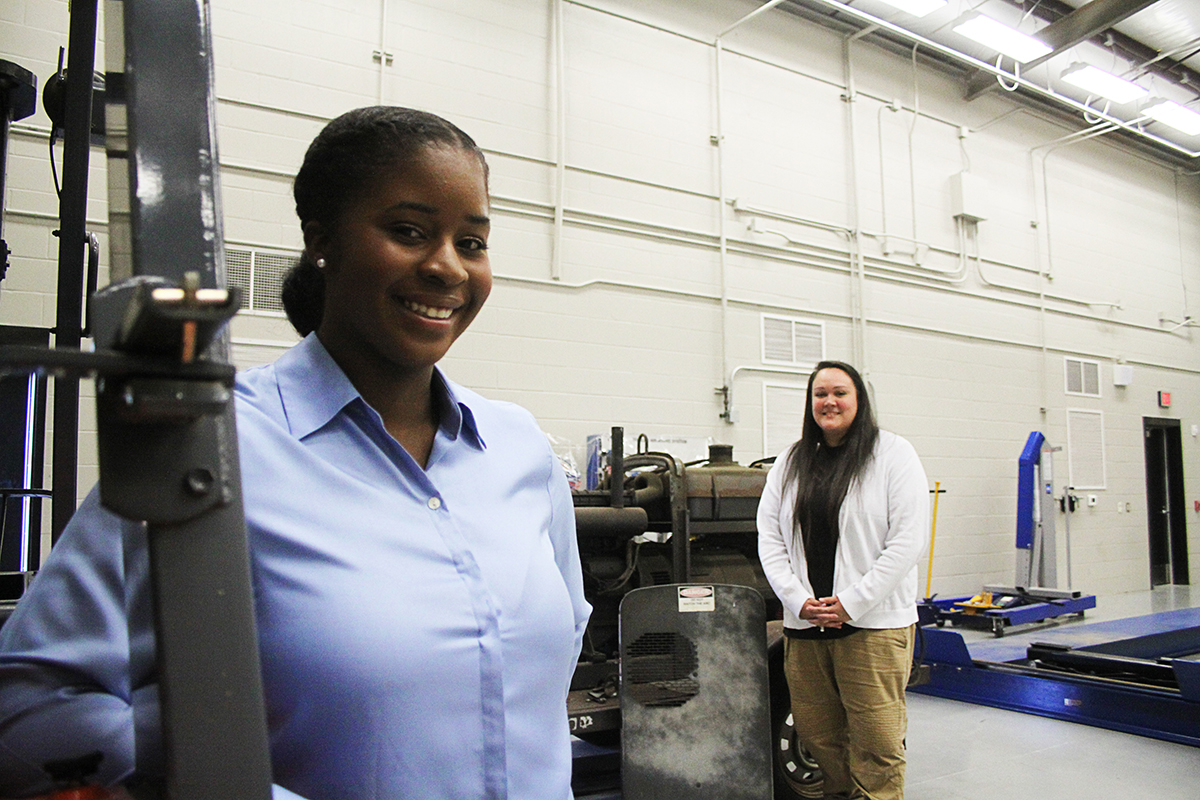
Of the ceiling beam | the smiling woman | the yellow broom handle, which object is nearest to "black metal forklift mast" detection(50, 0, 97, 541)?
the smiling woman

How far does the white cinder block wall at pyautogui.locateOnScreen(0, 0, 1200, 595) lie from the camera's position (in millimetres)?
5207

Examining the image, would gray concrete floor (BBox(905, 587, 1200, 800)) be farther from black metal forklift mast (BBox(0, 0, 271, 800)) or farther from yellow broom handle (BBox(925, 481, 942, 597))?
black metal forklift mast (BBox(0, 0, 271, 800))

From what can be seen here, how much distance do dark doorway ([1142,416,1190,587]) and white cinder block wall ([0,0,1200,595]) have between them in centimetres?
67

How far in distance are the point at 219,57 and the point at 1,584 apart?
4.03 meters

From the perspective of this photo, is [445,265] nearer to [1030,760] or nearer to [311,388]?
[311,388]

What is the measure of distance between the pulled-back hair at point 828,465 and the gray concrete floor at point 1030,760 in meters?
1.39

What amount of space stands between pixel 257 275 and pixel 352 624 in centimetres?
478

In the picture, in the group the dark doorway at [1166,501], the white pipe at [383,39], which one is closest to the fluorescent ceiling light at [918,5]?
the white pipe at [383,39]

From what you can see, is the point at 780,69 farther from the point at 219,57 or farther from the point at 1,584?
the point at 1,584

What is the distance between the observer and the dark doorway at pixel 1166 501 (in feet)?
34.2

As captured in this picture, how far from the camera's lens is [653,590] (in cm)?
307

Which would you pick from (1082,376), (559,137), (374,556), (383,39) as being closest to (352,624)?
(374,556)

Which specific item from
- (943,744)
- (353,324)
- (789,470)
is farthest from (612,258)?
(353,324)

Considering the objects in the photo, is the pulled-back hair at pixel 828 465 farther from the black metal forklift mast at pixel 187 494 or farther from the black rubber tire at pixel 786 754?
the black metal forklift mast at pixel 187 494
